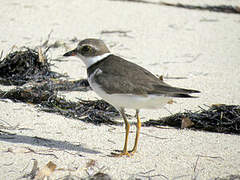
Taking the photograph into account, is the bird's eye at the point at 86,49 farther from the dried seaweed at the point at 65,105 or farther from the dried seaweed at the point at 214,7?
the dried seaweed at the point at 214,7

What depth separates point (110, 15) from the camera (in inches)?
310

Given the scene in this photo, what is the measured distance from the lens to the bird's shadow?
3.79 m

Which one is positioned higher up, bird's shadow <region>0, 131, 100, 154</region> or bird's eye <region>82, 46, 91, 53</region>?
bird's eye <region>82, 46, 91, 53</region>

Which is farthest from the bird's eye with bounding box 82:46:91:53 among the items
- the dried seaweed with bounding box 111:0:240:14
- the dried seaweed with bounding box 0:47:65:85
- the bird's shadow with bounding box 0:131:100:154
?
the dried seaweed with bounding box 111:0:240:14

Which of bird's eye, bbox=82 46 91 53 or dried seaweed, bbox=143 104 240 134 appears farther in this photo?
dried seaweed, bbox=143 104 240 134

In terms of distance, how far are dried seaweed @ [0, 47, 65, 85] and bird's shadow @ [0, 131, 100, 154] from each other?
4.89ft

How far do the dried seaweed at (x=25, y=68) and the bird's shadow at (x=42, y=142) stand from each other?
1.49 m

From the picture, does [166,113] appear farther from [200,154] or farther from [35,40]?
[35,40]

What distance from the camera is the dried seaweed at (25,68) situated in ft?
17.6

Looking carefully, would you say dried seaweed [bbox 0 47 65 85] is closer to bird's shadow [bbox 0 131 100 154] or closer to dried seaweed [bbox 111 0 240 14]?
bird's shadow [bbox 0 131 100 154]

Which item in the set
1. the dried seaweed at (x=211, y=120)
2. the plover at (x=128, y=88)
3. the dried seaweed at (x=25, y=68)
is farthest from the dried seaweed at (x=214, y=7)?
the plover at (x=128, y=88)

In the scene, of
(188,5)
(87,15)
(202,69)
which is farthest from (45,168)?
(188,5)

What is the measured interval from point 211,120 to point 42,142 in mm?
1802

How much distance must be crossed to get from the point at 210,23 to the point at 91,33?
2.31 metres
